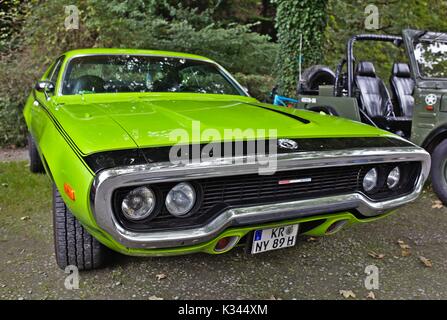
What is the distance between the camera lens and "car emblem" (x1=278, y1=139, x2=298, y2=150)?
2102mm

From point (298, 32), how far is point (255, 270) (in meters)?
5.49

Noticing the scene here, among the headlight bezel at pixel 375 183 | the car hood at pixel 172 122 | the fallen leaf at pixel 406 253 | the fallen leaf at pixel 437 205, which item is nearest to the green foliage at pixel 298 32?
the fallen leaf at pixel 437 205

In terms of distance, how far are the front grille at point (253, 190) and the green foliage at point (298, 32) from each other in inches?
202

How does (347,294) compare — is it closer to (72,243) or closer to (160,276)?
(160,276)

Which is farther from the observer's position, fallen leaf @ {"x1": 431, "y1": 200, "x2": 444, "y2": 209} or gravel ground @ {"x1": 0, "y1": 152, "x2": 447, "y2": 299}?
fallen leaf @ {"x1": 431, "y1": 200, "x2": 444, "y2": 209}

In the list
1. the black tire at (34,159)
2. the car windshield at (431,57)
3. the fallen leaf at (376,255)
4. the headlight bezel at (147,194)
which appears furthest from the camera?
the black tire at (34,159)

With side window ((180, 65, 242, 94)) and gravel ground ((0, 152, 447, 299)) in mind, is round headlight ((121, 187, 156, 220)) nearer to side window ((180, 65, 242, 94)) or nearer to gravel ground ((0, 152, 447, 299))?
gravel ground ((0, 152, 447, 299))

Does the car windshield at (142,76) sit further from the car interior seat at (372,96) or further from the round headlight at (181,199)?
the car interior seat at (372,96)

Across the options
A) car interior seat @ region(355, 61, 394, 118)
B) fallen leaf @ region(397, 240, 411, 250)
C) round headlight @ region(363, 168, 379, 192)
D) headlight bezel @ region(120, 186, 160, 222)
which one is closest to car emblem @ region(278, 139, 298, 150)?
round headlight @ region(363, 168, 379, 192)

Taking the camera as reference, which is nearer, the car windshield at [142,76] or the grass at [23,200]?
the car windshield at [142,76]

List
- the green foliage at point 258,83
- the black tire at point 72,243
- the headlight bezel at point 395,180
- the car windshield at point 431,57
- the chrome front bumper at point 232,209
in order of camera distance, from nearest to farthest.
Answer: the chrome front bumper at point 232,209 < the black tire at point 72,243 < the headlight bezel at point 395,180 < the car windshield at point 431,57 < the green foliage at point 258,83

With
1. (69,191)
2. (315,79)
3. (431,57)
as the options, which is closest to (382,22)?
(315,79)

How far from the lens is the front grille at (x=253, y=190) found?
1.94 m

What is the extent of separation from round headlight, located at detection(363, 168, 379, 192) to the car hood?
24cm
